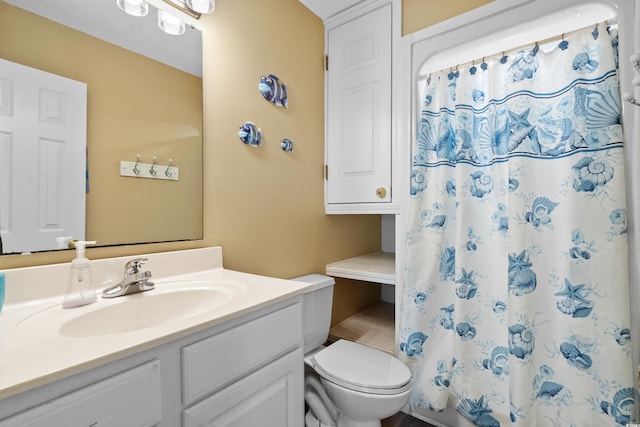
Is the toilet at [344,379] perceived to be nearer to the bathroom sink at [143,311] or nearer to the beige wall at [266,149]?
the beige wall at [266,149]

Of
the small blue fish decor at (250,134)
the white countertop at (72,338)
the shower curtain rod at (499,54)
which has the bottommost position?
the white countertop at (72,338)

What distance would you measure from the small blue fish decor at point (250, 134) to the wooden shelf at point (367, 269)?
98cm

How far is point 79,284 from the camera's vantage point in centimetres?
84

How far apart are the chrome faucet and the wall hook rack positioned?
336 mm

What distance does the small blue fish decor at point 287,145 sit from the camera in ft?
5.51

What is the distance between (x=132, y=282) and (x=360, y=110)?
1.54 meters

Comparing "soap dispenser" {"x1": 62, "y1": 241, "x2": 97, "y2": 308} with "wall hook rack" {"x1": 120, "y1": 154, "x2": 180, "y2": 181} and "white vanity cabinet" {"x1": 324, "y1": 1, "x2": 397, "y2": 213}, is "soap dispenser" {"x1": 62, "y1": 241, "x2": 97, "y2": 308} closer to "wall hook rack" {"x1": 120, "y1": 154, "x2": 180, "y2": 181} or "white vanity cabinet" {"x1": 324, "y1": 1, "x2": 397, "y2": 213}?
"wall hook rack" {"x1": 120, "y1": 154, "x2": 180, "y2": 181}

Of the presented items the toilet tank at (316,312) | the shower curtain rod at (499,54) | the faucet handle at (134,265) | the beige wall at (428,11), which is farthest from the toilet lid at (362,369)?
the beige wall at (428,11)

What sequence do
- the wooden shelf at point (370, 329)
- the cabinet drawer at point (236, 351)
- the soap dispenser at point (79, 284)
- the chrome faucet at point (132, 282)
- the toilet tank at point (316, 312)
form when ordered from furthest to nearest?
the wooden shelf at point (370, 329)
the toilet tank at point (316, 312)
the chrome faucet at point (132, 282)
the soap dispenser at point (79, 284)
the cabinet drawer at point (236, 351)

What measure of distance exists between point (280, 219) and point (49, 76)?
111 centimetres

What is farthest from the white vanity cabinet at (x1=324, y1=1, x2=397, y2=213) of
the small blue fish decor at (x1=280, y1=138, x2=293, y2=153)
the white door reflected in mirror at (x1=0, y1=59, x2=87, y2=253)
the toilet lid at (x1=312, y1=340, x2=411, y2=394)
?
the white door reflected in mirror at (x1=0, y1=59, x2=87, y2=253)

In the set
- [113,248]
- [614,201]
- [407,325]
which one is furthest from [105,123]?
[614,201]

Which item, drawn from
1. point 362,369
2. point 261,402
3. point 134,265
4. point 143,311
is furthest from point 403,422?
point 134,265

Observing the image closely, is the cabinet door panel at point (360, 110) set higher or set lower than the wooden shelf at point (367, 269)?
higher
